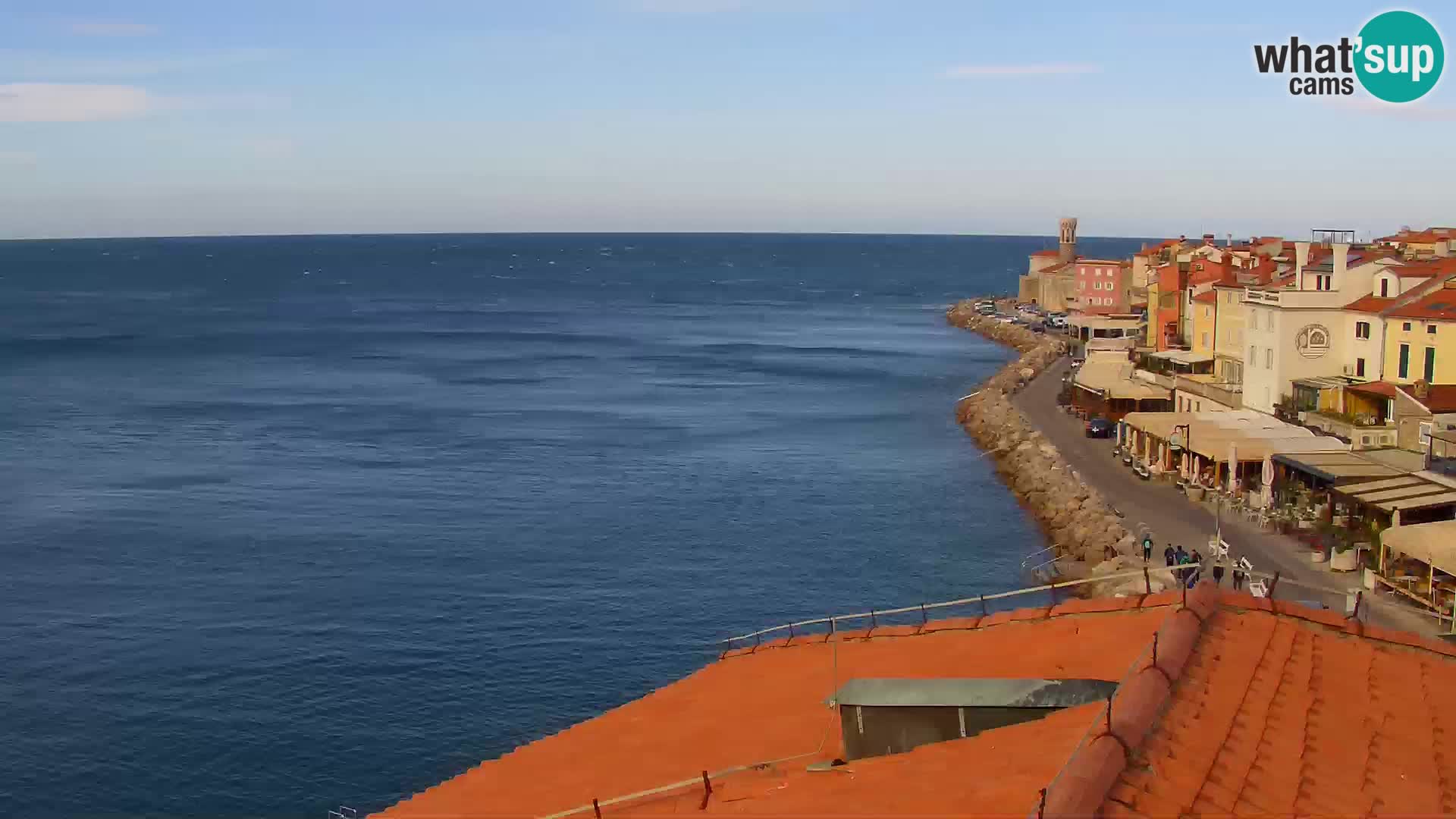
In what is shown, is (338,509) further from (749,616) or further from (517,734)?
(517,734)

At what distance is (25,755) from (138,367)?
71.5 meters

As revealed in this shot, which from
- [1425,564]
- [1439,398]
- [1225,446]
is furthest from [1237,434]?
[1425,564]

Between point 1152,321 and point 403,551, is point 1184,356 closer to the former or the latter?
point 1152,321

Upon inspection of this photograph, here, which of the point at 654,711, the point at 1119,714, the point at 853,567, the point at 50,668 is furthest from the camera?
the point at 853,567

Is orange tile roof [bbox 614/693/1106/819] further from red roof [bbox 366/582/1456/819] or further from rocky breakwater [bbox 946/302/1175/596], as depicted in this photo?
rocky breakwater [bbox 946/302/1175/596]

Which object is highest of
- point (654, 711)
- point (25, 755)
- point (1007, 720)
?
point (1007, 720)

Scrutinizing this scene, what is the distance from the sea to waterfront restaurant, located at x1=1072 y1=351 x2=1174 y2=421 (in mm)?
5170

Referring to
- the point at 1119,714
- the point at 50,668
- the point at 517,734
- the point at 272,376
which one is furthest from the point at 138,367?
the point at 1119,714

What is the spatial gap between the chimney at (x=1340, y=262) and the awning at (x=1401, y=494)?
11560 mm

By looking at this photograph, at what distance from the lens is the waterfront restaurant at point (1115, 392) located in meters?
50.3

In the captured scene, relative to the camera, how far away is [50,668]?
28938mm

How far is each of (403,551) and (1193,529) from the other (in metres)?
20.9

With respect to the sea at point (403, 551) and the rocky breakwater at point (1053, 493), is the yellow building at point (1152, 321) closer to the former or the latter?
the rocky breakwater at point (1053, 493)

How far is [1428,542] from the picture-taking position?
24875mm
